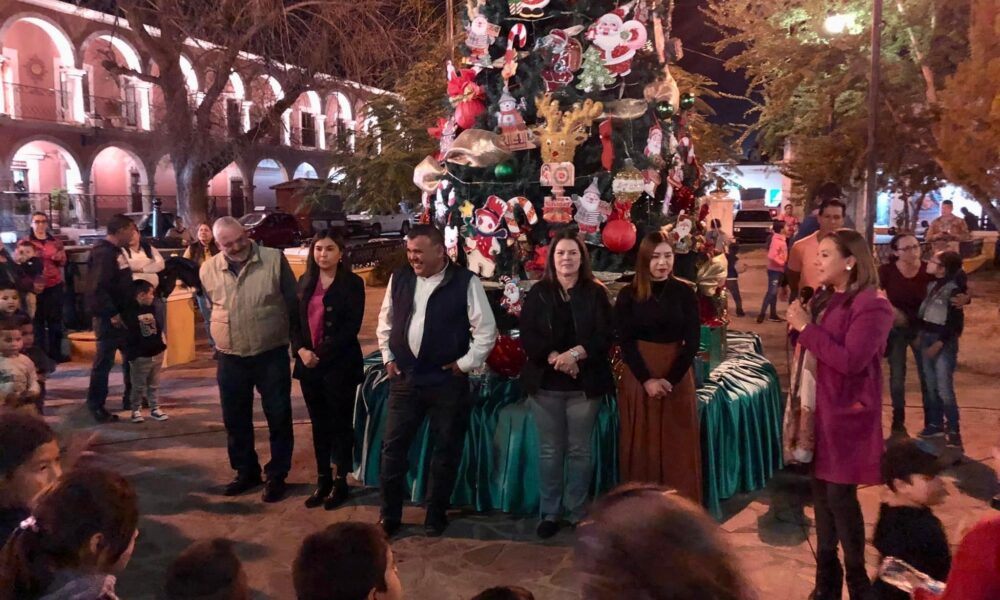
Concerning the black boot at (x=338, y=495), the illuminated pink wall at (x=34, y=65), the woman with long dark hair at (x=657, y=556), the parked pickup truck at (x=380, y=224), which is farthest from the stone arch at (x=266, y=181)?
the woman with long dark hair at (x=657, y=556)

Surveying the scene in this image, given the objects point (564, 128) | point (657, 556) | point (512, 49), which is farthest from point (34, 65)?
point (657, 556)

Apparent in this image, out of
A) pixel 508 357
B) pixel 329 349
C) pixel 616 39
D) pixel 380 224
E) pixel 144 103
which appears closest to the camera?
pixel 329 349

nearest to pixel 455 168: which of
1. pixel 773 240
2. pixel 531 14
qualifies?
pixel 531 14

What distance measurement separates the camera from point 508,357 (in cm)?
513

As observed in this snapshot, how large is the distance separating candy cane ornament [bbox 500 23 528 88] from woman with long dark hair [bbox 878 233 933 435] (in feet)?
10.7

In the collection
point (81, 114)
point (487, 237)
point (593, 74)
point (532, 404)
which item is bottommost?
point (532, 404)

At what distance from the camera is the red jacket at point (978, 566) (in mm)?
1907

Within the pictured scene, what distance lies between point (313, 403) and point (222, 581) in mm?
2756

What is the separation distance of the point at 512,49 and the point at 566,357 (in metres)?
2.51

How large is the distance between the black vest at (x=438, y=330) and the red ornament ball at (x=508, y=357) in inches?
28.6

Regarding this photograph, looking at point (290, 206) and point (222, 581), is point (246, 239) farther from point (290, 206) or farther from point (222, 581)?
point (290, 206)

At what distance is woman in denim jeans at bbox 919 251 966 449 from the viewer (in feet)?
19.1

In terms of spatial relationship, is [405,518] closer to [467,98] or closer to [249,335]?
[249,335]

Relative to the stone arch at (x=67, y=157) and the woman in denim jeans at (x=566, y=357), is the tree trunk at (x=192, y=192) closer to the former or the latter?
the stone arch at (x=67, y=157)
